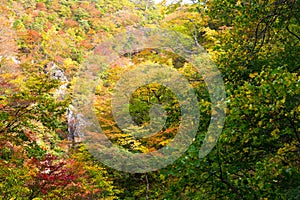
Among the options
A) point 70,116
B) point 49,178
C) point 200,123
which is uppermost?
point 200,123

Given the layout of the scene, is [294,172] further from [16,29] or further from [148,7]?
[148,7]

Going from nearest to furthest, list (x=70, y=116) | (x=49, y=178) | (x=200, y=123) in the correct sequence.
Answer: (x=200, y=123) < (x=49, y=178) < (x=70, y=116)

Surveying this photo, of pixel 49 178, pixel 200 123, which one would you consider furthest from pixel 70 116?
pixel 200 123

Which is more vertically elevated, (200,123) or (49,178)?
(200,123)

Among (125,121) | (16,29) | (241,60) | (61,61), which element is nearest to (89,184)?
(125,121)

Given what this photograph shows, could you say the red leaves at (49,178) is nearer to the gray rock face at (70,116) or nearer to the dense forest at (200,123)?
the dense forest at (200,123)

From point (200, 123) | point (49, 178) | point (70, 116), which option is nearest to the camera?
point (200, 123)

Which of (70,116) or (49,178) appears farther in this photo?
(70,116)

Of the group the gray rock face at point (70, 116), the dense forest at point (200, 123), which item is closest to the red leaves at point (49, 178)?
the dense forest at point (200, 123)

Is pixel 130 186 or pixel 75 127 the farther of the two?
pixel 75 127

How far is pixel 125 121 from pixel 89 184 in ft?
8.46

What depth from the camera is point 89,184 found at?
27.2 ft

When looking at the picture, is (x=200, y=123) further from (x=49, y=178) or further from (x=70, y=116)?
(x=70, y=116)

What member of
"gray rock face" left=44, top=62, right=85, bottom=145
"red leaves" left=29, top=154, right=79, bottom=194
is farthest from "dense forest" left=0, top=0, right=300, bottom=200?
"gray rock face" left=44, top=62, right=85, bottom=145
